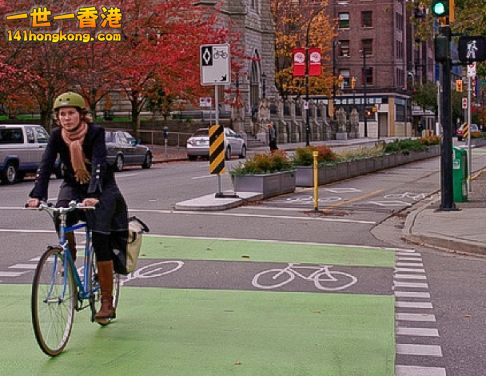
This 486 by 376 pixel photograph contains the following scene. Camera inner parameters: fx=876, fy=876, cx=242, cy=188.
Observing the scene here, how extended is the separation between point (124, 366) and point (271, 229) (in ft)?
28.6

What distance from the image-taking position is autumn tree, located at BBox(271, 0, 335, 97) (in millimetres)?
79562

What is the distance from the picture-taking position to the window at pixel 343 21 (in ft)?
308

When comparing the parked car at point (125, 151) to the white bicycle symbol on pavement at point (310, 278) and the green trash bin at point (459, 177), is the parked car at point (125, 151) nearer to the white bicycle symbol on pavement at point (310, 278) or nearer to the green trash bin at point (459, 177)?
the green trash bin at point (459, 177)

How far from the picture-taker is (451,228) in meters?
14.2

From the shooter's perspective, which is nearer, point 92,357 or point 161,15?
point 92,357

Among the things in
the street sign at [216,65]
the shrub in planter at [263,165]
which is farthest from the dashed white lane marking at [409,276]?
Result: the shrub in planter at [263,165]

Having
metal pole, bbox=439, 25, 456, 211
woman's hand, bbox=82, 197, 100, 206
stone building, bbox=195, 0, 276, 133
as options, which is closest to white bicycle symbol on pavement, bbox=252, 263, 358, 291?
woman's hand, bbox=82, 197, 100, 206

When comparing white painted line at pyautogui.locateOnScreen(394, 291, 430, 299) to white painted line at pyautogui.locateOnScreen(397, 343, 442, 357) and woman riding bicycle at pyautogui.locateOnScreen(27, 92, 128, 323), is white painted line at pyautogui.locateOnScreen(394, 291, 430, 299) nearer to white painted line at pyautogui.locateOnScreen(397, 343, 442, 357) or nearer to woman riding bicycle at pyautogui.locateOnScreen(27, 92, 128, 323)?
white painted line at pyautogui.locateOnScreen(397, 343, 442, 357)

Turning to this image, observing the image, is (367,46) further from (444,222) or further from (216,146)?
(444,222)

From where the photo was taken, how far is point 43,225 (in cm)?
1518

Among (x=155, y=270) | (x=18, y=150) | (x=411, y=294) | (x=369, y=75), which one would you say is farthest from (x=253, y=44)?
(x=411, y=294)

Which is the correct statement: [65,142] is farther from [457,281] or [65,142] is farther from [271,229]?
[271,229]

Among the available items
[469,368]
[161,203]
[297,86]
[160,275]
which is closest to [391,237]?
[160,275]

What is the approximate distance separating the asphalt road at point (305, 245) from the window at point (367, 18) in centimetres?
7134
